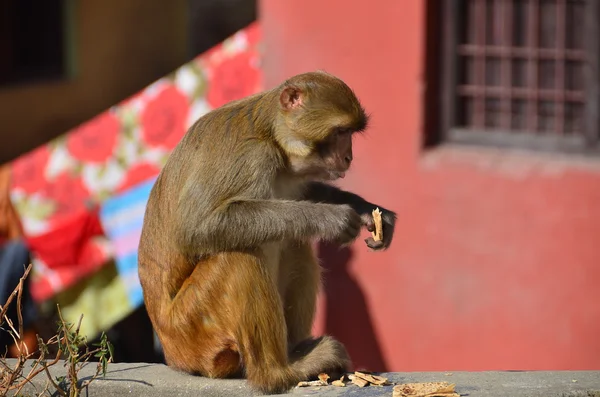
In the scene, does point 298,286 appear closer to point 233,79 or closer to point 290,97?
point 290,97

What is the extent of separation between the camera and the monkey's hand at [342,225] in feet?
14.8

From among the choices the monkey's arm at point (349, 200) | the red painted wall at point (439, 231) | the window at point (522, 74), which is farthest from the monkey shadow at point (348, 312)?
the monkey's arm at point (349, 200)

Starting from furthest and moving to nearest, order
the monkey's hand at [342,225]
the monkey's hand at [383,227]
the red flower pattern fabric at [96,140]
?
the red flower pattern fabric at [96,140] → the monkey's hand at [383,227] → the monkey's hand at [342,225]

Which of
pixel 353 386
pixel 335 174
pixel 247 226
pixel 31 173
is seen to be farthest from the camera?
pixel 31 173

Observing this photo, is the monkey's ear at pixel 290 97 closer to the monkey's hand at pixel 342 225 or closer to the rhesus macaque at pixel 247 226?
the rhesus macaque at pixel 247 226

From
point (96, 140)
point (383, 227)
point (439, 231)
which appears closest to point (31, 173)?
point (96, 140)

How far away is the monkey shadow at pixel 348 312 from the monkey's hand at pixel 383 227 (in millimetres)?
2636

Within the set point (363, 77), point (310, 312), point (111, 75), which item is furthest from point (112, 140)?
point (111, 75)

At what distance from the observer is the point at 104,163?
25.6ft

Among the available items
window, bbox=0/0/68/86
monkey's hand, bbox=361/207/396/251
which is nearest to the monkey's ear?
monkey's hand, bbox=361/207/396/251

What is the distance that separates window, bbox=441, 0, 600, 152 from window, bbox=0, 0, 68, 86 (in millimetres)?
6119

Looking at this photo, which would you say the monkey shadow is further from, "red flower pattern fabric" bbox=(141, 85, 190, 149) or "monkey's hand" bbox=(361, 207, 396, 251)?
"monkey's hand" bbox=(361, 207, 396, 251)

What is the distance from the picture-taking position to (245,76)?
7.55m

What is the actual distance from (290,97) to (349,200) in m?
0.59
